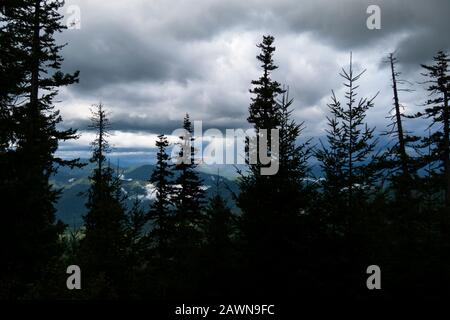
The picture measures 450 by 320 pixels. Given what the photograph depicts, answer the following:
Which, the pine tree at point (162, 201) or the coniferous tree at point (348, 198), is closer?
the coniferous tree at point (348, 198)

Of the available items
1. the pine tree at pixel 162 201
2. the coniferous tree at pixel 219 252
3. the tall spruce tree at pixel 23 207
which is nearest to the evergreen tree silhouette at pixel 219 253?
the coniferous tree at pixel 219 252

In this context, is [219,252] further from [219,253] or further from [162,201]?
[162,201]

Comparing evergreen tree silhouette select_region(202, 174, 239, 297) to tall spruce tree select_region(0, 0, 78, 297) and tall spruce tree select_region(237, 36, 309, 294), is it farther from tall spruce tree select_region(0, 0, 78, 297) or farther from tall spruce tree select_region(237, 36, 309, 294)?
tall spruce tree select_region(0, 0, 78, 297)

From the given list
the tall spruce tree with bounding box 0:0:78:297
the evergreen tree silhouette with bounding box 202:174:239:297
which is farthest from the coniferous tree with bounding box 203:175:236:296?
the tall spruce tree with bounding box 0:0:78:297

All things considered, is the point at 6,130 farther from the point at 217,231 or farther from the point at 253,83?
the point at 253,83

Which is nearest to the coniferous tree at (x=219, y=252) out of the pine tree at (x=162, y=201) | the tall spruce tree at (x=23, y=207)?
the tall spruce tree at (x=23, y=207)

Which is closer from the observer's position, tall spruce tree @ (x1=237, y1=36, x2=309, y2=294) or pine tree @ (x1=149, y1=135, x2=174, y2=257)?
tall spruce tree @ (x1=237, y1=36, x2=309, y2=294)

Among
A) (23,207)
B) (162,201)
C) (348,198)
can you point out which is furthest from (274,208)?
(162,201)

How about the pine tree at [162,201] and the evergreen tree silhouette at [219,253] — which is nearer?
the evergreen tree silhouette at [219,253]

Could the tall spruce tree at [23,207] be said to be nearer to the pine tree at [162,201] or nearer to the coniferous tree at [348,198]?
the coniferous tree at [348,198]

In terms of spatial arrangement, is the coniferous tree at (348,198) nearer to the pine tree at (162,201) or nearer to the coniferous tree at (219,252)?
the coniferous tree at (219,252)

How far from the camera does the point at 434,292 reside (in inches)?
370

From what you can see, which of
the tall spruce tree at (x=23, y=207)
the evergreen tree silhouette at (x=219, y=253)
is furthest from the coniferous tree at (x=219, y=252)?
the tall spruce tree at (x=23, y=207)
